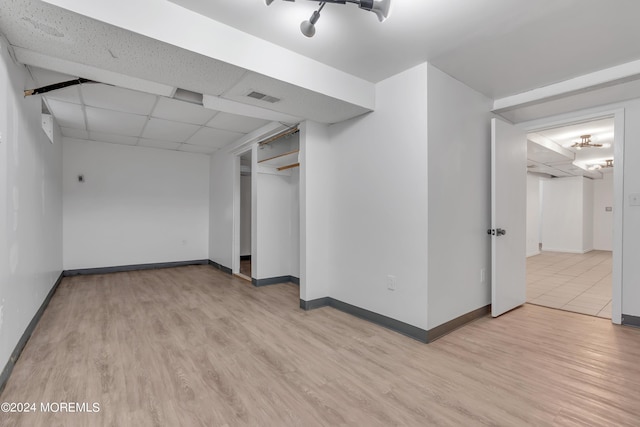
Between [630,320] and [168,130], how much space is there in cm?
645

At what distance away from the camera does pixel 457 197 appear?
3.03m

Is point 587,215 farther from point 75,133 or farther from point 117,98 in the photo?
point 75,133

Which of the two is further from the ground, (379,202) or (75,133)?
(75,133)

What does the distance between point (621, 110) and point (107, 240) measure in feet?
26.1

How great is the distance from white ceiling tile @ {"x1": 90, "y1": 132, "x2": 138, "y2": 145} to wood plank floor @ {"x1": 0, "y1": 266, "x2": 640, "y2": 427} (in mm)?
3084

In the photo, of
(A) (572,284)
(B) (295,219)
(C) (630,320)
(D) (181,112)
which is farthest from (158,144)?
(A) (572,284)

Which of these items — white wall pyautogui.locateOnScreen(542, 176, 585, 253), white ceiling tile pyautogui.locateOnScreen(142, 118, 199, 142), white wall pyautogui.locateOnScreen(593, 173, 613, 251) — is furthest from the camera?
white wall pyautogui.locateOnScreen(593, 173, 613, 251)

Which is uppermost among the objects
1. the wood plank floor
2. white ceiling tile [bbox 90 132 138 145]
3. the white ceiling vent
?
white ceiling tile [bbox 90 132 138 145]

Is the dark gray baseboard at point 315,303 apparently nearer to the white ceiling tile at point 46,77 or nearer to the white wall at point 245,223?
the white ceiling tile at point 46,77

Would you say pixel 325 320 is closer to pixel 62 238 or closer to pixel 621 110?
pixel 621 110

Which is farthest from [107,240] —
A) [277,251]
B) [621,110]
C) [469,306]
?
[621,110]

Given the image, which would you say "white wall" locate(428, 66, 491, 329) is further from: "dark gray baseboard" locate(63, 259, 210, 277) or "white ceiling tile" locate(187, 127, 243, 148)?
"dark gray baseboard" locate(63, 259, 210, 277)

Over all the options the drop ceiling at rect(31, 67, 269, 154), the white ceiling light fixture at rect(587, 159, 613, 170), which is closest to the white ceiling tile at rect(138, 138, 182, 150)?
the drop ceiling at rect(31, 67, 269, 154)

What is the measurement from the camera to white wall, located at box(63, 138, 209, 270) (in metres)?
5.50
